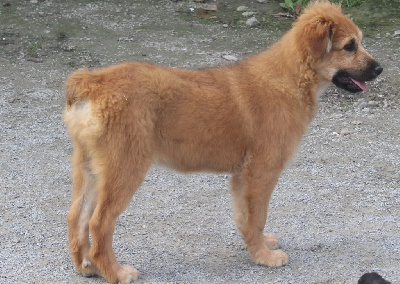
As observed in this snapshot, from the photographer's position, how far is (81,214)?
Result: 527 centimetres

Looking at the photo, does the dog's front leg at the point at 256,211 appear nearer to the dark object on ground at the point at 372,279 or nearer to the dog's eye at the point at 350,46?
the dark object on ground at the point at 372,279

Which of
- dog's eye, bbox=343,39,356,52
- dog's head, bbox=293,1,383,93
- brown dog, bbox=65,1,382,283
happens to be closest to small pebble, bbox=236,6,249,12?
brown dog, bbox=65,1,382,283

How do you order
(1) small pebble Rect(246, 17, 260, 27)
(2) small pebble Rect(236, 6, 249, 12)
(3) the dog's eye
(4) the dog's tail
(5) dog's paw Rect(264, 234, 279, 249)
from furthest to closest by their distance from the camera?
1. (2) small pebble Rect(236, 6, 249, 12)
2. (1) small pebble Rect(246, 17, 260, 27)
3. (5) dog's paw Rect(264, 234, 279, 249)
4. (3) the dog's eye
5. (4) the dog's tail

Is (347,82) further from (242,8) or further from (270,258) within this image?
(242,8)

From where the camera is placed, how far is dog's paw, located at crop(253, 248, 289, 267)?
5.51m

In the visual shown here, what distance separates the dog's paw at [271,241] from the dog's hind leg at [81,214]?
57.1 inches

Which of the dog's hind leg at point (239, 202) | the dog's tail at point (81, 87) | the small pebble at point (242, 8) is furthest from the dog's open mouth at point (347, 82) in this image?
the small pebble at point (242, 8)

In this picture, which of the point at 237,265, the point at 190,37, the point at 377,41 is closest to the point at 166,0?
the point at 190,37

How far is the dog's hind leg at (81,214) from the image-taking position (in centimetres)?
523

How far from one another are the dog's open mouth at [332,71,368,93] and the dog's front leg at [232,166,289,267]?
2.84 ft

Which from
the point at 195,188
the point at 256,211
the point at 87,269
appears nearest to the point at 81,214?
the point at 87,269

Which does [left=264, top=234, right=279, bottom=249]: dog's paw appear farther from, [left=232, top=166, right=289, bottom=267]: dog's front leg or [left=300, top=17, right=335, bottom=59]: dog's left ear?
[left=300, top=17, right=335, bottom=59]: dog's left ear

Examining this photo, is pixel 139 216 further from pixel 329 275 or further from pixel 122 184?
pixel 329 275

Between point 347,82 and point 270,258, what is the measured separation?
1541mm
